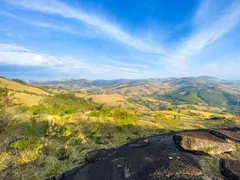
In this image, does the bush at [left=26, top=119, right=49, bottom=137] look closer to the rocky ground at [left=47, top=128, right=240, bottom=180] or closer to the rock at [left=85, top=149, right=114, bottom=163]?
the rock at [left=85, top=149, right=114, bottom=163]

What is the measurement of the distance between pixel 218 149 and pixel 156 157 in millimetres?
4281

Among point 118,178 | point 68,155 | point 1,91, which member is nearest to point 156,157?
point 118,178

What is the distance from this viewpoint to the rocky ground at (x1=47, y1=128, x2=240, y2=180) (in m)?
7.50

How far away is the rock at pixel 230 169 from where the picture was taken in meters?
7.25

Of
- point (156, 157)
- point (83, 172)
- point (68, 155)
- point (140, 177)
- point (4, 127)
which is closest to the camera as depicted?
point (140, 177)

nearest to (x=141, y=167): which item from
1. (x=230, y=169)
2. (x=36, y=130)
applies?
(x=230, y=169)

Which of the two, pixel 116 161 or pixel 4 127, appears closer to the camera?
pixel 116 161

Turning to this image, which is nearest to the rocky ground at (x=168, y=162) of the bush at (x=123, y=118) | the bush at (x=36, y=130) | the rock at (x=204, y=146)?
the rock at (x=204, y=146)

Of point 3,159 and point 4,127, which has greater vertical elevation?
point 4,127

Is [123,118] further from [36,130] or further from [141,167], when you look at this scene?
[141,167]

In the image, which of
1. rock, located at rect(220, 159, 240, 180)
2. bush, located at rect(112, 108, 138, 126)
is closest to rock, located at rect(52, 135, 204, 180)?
rock, located at rect(220, 159, 240, 180)

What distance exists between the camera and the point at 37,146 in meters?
10.4

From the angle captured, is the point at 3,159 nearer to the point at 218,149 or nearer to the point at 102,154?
Answer: the point at 102,154

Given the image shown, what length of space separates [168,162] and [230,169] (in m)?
2.92
